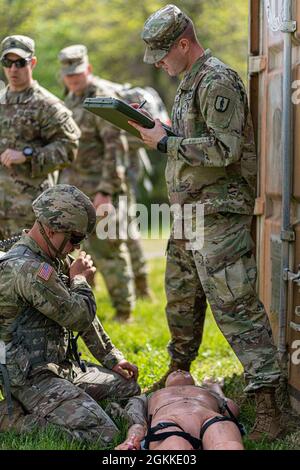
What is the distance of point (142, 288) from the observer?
943cm

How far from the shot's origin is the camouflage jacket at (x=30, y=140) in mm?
6438

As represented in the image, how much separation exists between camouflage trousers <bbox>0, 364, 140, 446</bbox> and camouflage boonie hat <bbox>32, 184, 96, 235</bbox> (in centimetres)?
79

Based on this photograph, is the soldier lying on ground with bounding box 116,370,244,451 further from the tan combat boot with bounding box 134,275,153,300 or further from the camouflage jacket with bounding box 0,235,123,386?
the tan combat boot with bounding box 134,275,153,300

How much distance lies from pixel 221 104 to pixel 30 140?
7.97ft

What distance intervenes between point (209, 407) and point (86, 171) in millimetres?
4209

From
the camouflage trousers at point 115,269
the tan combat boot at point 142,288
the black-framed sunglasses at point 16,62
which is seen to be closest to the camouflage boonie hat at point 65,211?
the black-framed sunglasses at point 16,62

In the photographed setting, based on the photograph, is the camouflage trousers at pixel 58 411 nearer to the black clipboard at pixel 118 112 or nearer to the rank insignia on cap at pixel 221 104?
the black clipboard at pixel 118 112

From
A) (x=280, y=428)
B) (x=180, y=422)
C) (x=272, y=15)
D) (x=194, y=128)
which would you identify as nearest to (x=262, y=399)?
(x=280, y=428)

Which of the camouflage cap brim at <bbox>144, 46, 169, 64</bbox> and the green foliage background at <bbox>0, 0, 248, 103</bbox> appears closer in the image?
the camouflage cap brim at <bbox>144, 46, 169, 64</bbox>

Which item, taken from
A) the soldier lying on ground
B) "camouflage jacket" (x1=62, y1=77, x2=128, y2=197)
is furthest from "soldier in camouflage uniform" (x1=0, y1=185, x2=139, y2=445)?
"camouflage jacket" (x1=62, y1=77, x2=128, y2=197)

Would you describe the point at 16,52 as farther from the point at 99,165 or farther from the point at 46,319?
the point at 46,319

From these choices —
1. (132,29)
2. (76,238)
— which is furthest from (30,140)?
(132,29)

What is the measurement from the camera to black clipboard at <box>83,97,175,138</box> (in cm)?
448

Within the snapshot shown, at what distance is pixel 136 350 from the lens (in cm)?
675
